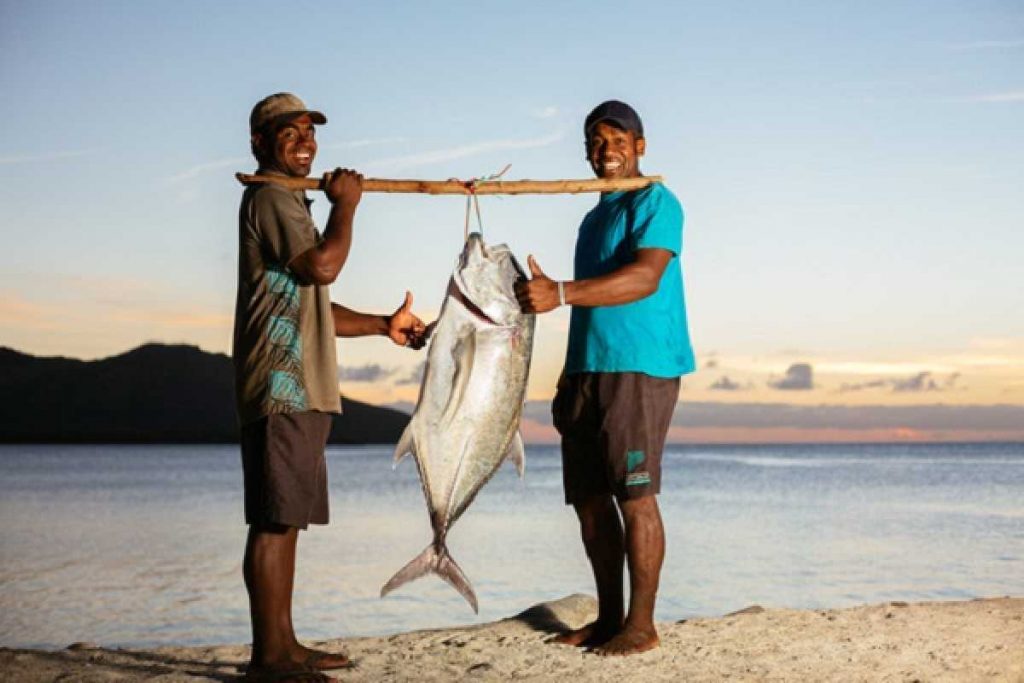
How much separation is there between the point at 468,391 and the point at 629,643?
189 centimetres

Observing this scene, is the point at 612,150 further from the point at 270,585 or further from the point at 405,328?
the point at 270,585

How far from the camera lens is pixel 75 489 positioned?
4256cm

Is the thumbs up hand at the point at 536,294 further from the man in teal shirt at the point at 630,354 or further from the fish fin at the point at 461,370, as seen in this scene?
the man in teal shirt at the point at 630,354

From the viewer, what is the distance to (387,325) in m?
6.43

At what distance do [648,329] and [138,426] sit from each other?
133127 mm

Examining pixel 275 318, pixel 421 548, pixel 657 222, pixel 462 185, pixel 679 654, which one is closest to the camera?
pixel 275 318

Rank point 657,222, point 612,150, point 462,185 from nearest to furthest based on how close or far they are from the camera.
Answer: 1. point 462,185
2. point 657,222
3. point 612,150

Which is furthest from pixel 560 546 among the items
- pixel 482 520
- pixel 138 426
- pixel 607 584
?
pixel 138 426

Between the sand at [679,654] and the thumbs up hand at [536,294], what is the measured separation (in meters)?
1.84

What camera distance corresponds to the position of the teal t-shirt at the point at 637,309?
6.51m

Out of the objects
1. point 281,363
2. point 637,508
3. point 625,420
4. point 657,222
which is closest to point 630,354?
point 625,420

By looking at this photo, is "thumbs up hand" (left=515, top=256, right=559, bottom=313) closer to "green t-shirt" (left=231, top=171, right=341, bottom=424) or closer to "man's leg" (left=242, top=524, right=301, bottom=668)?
"green t-shirt" (left=231, top=171, right=341, bottom=424)

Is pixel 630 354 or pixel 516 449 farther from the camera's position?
pixel 630 354

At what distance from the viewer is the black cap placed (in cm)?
663
